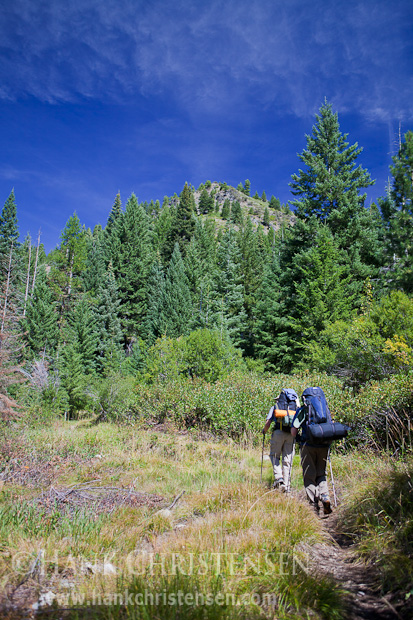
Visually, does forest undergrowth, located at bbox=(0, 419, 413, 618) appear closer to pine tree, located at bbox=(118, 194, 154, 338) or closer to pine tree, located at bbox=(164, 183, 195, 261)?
A: pine tree, located at bbox=(118, 194, 154, 338)

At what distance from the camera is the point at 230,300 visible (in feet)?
108

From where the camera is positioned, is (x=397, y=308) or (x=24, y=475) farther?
(x=397, y=308)

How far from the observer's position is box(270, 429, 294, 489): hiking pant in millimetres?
5469

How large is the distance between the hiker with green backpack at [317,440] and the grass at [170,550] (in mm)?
548

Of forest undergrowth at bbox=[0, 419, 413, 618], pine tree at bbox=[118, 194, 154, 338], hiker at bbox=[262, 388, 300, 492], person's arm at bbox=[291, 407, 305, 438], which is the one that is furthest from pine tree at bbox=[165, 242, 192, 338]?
forest undergrowth at bbox=[0, 419, 413, 618]

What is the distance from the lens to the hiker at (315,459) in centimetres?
475

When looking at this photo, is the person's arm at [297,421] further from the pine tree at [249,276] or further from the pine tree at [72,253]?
the pine tree at [72,253]

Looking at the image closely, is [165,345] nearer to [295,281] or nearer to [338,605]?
[295,281]

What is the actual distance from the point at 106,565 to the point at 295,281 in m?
23.9

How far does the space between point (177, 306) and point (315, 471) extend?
31963 millimetres

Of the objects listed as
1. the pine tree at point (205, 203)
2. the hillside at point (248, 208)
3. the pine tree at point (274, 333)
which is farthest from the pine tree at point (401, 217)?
the pine tree at point (205, 203)

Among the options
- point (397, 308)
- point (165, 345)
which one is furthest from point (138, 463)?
point (165, 345)

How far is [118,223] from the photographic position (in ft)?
159

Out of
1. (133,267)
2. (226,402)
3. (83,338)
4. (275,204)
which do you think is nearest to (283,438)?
(226,402)
